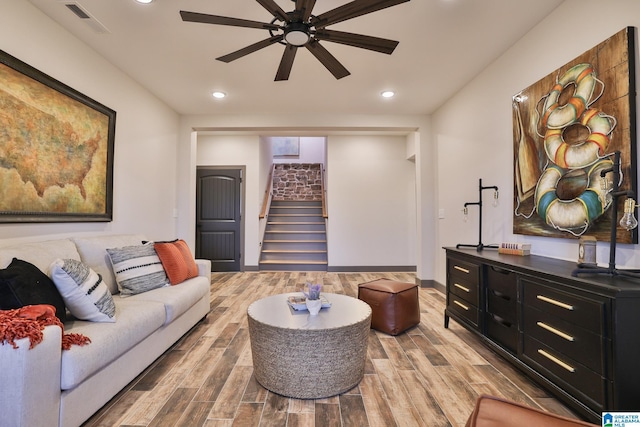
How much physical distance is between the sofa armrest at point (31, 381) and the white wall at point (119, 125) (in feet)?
4.41

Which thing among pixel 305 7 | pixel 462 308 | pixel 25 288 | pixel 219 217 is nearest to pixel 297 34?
pixel 305 7

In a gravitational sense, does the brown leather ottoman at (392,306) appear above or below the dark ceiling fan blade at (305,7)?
below

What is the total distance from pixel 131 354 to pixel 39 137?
1801 mm

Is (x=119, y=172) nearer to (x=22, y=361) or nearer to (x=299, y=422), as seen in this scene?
(x=22, y=361)

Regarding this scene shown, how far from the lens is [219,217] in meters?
6.09

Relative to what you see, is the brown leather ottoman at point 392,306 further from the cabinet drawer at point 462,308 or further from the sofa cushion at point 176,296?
the sofa cushion at point 176,296

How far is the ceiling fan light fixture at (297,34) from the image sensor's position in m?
1.92

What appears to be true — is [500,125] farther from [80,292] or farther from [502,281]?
[80,292]

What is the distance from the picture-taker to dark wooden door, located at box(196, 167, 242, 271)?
237 inches

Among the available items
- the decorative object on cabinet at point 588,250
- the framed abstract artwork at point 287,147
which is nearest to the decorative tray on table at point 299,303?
the decorative object on cabinet at point 588,250

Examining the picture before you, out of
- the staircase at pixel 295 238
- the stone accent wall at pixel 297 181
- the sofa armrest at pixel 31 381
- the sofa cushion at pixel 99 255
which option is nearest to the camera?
the sofa armrest at pixel 31 381

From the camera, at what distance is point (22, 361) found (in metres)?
1.21

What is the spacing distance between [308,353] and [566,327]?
1.44 m

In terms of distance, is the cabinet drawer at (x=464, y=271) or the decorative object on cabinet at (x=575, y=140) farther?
the cabinet drawer at (x=464, y=271)
